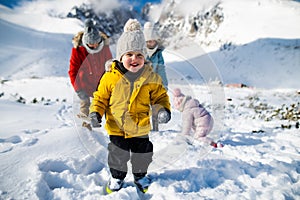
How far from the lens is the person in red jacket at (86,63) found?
126 inches

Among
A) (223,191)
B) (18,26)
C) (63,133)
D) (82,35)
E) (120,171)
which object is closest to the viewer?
(223,191)

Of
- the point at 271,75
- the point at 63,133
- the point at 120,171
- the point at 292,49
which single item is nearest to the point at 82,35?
the point at 63,133

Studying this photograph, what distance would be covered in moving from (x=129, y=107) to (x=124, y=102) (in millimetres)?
67

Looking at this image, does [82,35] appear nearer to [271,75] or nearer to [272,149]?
[272,149]

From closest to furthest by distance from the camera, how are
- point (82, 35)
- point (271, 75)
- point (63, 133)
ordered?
point (63, 133)
point (82, 35)
point (271, 75)

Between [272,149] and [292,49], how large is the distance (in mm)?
26476

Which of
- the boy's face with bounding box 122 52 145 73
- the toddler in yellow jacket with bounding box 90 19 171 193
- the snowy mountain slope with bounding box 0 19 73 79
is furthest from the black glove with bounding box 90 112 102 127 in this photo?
the snowy mountain slope with bounding box 0 19 73 79

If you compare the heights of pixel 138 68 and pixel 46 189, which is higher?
pixel 138 68

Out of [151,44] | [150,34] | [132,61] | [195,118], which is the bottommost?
[195,118]

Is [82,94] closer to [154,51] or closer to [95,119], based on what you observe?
[154,51]

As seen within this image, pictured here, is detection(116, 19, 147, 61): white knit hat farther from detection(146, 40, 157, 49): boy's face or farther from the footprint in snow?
the footprint in snow

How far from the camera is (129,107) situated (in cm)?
190

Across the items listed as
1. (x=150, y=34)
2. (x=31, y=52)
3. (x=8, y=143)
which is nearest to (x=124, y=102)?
(x=8, y=143)

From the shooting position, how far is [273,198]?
1663mm
